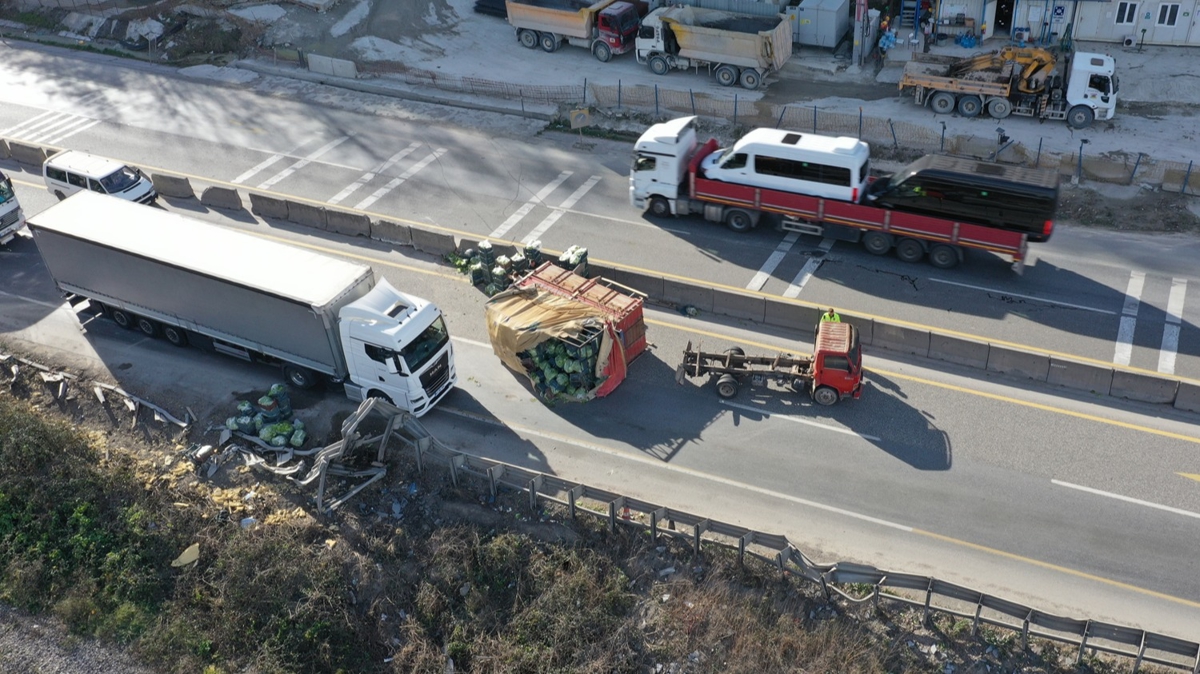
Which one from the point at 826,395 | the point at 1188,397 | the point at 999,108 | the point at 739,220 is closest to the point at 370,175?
the point at 739,220

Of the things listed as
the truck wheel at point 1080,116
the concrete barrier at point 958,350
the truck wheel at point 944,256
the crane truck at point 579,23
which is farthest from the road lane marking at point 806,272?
the crane truck at point 579,23

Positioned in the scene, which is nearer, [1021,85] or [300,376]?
[300,376]

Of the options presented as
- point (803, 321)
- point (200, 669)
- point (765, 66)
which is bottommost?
point (200, 669)

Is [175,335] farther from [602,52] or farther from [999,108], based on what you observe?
[999,108]

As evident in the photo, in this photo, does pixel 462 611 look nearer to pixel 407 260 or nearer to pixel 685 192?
pixel 407 260

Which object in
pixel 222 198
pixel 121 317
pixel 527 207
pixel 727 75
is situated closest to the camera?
pixel 121 317

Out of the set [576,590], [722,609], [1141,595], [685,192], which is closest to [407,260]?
[685,192]

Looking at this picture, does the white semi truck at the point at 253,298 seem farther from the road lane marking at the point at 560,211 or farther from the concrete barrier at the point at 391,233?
the road lane marking at the point at 560,211

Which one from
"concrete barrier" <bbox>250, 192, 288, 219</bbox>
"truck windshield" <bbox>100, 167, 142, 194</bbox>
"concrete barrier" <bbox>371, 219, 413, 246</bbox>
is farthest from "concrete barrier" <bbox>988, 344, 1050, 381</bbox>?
"truck windshield" <bbox>100, 167, 142, 194</bbox>
